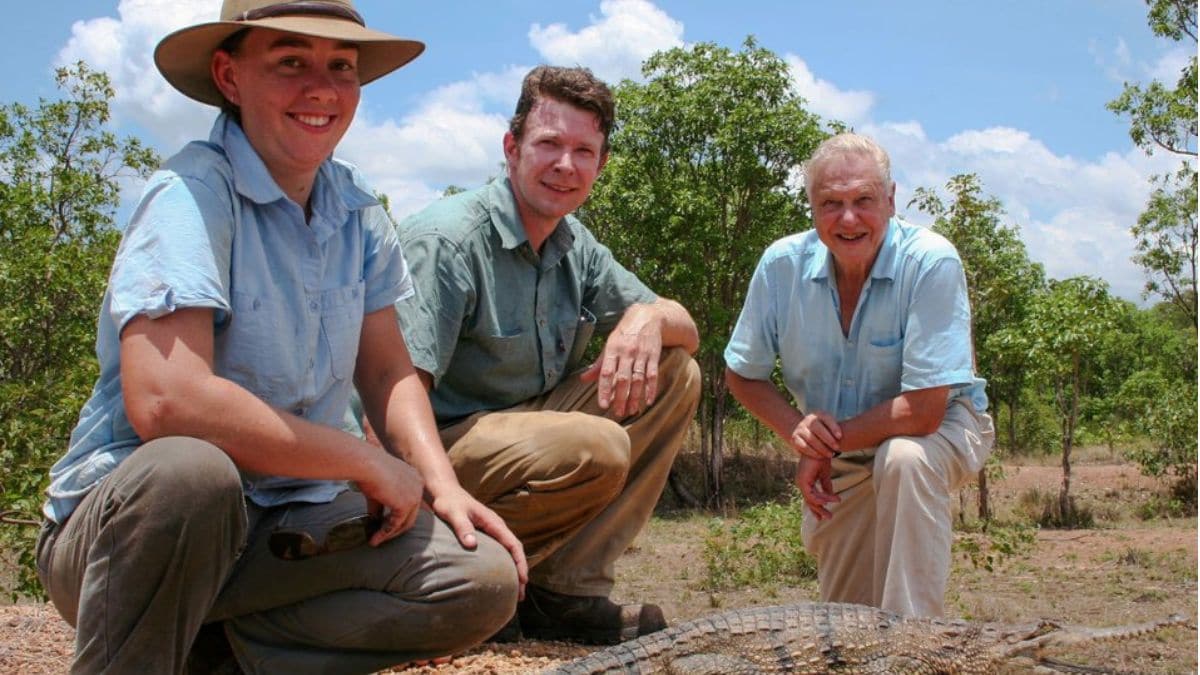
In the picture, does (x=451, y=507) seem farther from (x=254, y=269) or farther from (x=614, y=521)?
(x=614, y=521)

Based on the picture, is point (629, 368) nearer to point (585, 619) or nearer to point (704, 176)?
point (585, 619)

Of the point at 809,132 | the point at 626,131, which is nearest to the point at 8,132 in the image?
the point at 626,131

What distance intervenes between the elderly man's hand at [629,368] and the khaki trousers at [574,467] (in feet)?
0.34

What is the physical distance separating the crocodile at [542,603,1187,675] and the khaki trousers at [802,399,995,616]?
23 cm

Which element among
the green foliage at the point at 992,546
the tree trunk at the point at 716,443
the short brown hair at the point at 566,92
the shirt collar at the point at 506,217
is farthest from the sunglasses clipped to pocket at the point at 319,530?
the tree trunk at the point at 716,443

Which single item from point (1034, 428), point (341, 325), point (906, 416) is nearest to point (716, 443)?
point (1034, 428)

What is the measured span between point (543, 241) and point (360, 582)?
1.80 m

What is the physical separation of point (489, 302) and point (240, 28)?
155cm

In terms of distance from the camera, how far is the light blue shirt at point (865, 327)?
13.1 feet

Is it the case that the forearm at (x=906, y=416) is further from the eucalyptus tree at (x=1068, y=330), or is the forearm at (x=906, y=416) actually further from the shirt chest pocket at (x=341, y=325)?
the eucalyptus tree at (x=1068, y=330)

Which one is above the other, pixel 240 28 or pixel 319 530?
pixel 240 28

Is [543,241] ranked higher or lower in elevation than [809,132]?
lower

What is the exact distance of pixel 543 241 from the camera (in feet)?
13.7

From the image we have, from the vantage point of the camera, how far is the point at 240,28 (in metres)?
2.67
